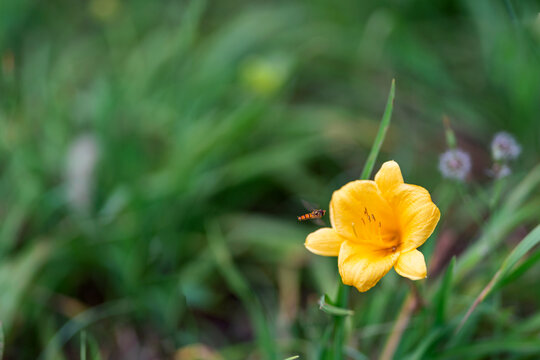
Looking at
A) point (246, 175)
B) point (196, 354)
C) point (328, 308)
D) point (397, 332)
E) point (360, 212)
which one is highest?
point (360, 212)

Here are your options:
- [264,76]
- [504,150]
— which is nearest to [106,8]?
[264,76]

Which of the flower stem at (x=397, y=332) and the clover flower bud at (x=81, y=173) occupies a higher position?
the clover flower bud at (x=81, y=173)

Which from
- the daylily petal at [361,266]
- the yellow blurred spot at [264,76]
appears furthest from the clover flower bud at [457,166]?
the yellow blurred spot at [264,76]

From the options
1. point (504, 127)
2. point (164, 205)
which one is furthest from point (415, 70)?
point (164, 205)

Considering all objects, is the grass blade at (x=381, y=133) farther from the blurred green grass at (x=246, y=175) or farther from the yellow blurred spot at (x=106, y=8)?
the yellow blurred spot at (x=106, y=8)

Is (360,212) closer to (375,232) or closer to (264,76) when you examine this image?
(375,232)

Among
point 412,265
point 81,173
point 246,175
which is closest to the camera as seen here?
point 412,265
